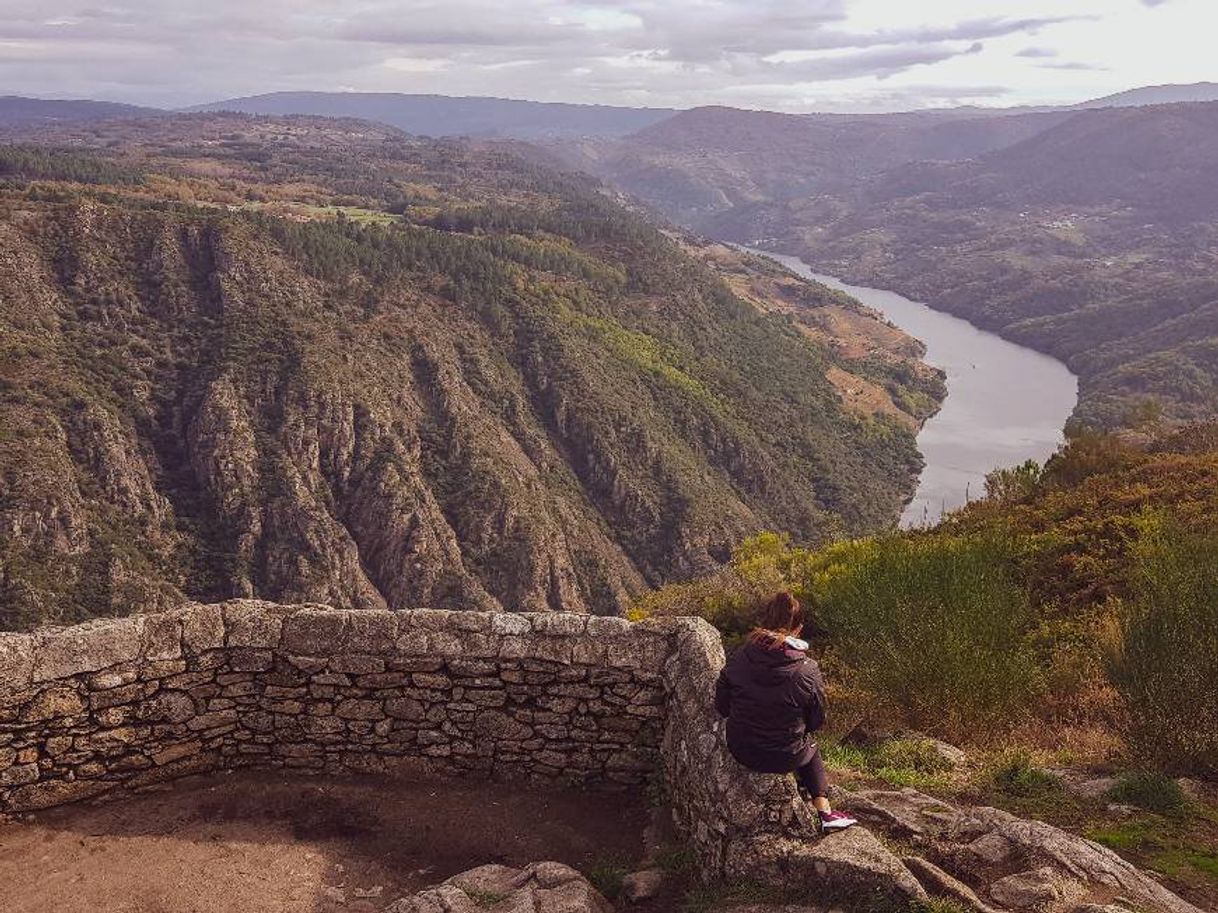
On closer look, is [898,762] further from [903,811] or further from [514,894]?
[514,894]

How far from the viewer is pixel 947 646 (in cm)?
1033

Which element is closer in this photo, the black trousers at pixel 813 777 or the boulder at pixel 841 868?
the boulder at pixel 841 868

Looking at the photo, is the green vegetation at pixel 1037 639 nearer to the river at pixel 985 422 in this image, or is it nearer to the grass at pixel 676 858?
the grass at pixel 676 858

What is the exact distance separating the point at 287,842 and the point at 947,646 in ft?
24.6

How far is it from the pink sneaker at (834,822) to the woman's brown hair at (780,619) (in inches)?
51.7

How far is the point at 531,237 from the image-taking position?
160375mm

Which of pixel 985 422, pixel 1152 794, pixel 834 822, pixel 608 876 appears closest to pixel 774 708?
pixel 834 822

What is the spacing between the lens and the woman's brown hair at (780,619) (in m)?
6.47

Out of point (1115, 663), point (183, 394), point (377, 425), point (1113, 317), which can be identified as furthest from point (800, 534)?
point (1113, 317)

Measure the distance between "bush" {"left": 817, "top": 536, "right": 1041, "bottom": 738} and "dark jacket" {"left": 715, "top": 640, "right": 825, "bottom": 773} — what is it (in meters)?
4.51

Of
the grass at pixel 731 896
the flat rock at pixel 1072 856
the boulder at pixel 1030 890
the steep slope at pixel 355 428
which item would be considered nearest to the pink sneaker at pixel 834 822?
the grass at pixel 731 896

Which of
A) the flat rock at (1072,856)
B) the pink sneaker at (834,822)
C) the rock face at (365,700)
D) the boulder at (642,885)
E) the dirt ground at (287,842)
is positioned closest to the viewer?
the flat rock at (1072,856)

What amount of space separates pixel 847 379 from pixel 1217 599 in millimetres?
152581

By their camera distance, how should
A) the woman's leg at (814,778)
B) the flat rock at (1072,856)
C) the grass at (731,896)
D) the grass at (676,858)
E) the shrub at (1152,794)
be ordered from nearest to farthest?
the flat rock at (1072,856)
the grass at (731,896)
the woman's leg at (814,778)
the grass at (676,858)
the shrub at (1152,794)
